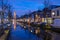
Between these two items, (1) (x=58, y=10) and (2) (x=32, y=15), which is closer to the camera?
(1) (x=58, y=10)

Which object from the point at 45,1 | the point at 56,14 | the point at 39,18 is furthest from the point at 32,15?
the point at 45,1

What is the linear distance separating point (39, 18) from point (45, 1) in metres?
30.3

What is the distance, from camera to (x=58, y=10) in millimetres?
50156

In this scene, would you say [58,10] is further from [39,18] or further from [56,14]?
[39,18]

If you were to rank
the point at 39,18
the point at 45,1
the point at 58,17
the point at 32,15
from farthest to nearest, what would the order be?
the point at 32,15
the point at 39,18
the point at 58,17
the point at 45,1

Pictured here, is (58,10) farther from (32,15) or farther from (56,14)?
(32,15)

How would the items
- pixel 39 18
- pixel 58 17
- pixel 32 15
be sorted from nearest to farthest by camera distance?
pixel 58 17 < pixel 39 18 < pixel 32 15

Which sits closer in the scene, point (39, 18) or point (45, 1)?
point (45, 1)

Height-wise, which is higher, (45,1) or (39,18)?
(45,1)

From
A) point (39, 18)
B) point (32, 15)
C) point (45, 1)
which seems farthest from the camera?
point (32, 15)

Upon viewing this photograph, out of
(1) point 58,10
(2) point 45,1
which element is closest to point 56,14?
(1) point 58,10

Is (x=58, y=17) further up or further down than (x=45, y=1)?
further down

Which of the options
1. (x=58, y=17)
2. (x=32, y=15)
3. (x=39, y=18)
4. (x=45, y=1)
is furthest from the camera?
(x=32, y=15)

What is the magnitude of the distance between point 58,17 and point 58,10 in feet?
7.46
